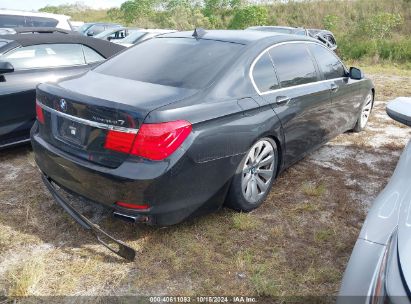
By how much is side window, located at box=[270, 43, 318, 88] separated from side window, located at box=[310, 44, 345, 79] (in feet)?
0.66

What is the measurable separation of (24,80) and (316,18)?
25.4 meters

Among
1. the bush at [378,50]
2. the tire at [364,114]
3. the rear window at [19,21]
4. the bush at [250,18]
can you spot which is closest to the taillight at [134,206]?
the tire at [364,114]

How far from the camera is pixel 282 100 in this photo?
329 cm

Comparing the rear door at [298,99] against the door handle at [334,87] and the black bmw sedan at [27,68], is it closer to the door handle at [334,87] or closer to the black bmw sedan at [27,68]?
the door handle at [334,87]

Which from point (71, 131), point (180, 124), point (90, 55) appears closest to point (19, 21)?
point (90, 55)

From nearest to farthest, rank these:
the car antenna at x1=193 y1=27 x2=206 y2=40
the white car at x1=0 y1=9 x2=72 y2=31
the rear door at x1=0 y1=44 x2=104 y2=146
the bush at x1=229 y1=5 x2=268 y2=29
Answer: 1. the car antenna at x1=193 y1=27 x2=206 y2=40
2. the rear door at x1=0 y1=44 x2=104 y2=146
3. the white car at x1=0 y1=9 x2=72 y2=31
4. the bush at x1=229 y1=5 x2=268 y2=29

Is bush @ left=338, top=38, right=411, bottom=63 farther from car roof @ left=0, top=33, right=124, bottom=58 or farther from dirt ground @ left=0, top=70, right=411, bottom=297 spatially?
dirt ground @ left=0, top=70, right=411, bottom=297

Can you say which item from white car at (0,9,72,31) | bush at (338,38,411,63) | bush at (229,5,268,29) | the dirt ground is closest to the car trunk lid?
the dirt ground

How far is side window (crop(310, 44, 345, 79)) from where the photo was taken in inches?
161

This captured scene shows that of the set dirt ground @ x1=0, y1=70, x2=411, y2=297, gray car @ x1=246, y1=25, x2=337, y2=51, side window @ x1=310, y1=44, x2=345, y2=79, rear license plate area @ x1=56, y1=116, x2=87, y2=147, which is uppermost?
side window @ x1=310, y1=44, x2=345, y2=79

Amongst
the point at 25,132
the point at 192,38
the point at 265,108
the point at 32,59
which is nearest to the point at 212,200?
the point at 265,108

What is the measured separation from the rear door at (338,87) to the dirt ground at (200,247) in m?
0.84

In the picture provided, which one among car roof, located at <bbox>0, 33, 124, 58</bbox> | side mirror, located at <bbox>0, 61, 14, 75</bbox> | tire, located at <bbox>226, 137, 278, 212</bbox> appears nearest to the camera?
tire, located at <bbox>226, 137, 278, 212</bbox>

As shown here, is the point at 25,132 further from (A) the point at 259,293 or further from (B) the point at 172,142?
(A) the point at 259,293
